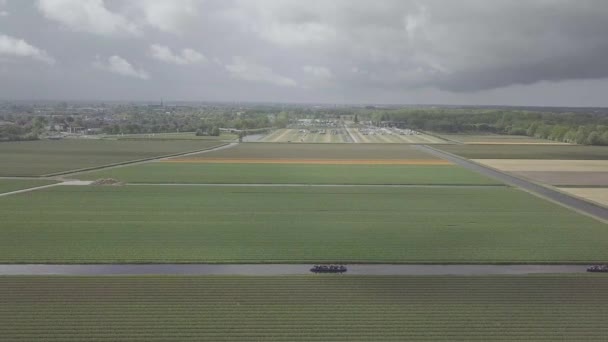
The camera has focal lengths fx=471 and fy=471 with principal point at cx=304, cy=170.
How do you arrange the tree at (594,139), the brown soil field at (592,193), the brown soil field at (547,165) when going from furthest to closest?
the tree at (594,139) → the brown soil field at (547,165) → the brown soil field at (592,193)

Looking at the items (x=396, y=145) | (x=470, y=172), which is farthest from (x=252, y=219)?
(x=396, y=145)

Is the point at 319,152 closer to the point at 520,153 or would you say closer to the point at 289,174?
the point at 289,174

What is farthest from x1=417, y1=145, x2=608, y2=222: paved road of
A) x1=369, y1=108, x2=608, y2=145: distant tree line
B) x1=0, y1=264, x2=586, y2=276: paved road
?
x1=369, y1=108, x2=608, y2=145: distant tree line

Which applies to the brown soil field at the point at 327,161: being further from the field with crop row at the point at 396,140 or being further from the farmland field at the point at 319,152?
the field with crop row at the point at 396,140

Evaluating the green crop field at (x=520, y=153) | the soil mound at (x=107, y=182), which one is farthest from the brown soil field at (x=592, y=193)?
the soil mound at (x=107, y=182)

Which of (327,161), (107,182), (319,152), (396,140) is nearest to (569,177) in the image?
(327,161)

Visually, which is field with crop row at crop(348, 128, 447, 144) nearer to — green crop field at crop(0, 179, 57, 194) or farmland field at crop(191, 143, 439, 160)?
farmland field at crop(191, 143, 439, 160)
